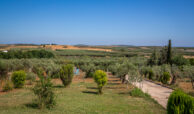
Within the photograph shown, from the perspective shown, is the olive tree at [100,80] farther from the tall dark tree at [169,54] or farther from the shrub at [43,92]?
the tall dark tree at [169,54]

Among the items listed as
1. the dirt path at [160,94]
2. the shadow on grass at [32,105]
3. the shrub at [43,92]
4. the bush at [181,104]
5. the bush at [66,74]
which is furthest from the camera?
the bush at [66,74]

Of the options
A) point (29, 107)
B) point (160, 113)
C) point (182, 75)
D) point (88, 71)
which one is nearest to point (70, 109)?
point (29, 107)

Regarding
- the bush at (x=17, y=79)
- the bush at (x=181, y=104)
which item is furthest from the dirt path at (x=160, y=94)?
the bush at (x=17, y=79)

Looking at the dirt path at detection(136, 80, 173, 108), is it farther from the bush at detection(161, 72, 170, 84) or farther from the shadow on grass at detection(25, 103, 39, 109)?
the shadow on grass at detection(25, 103, 39, 109)

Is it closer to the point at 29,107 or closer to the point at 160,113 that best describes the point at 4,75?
the point at 29,107

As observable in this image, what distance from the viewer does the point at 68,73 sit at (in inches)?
797

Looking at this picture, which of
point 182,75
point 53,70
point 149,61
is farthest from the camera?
point 149,61

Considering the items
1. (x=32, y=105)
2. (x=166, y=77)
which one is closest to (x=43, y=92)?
(x=32, y=105)

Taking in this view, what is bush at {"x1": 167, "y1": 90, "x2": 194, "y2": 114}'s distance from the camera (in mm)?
6156

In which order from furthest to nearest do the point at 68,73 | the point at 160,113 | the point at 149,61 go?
the point at 149,61, the point at 68,73, the point at 160,113

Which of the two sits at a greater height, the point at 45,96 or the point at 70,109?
the point at 45,96

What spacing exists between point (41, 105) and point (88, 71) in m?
23.0

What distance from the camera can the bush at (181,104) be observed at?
6.16m

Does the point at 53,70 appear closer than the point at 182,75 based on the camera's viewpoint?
No
